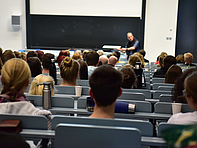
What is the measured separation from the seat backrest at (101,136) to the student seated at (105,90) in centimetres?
35

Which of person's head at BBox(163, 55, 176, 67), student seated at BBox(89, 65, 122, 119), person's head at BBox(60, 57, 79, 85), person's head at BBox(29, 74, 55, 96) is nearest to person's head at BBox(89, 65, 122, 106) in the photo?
student seated at BBox(89, 65, 122, 119)

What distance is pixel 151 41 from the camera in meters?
12.7

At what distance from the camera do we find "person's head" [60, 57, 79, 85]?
129 inches

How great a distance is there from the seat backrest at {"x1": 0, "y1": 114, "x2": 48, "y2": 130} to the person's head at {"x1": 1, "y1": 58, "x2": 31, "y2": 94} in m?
0.27

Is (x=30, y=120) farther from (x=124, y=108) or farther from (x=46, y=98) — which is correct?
(x=124, y=108)

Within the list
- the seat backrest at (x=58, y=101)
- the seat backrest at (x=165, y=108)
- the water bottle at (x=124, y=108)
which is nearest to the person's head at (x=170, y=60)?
the seat backrest at (x=165, y=108)

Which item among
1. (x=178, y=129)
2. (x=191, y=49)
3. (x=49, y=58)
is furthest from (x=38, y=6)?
(x=178, y=129)

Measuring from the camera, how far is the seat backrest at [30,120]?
1.54 meters

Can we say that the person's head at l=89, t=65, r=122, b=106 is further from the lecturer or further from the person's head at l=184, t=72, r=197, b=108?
the lecturer

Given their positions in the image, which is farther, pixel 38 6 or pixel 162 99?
pixel 38 6

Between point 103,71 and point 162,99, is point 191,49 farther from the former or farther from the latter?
point 103,71

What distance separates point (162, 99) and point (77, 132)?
1.59m

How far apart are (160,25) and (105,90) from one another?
1169 centimetres

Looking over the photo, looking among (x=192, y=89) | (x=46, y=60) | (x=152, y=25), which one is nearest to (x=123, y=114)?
(x=192, y=89)
